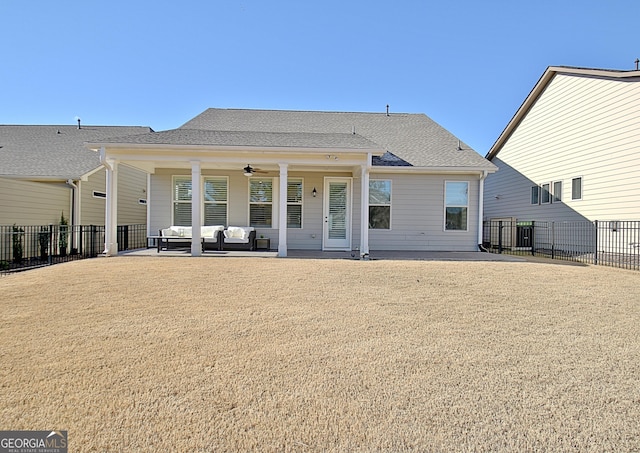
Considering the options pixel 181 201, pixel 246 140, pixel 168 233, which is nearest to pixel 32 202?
pixel 168 233

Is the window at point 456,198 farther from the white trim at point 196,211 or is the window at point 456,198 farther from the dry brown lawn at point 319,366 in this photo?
the white trim at point 196,211

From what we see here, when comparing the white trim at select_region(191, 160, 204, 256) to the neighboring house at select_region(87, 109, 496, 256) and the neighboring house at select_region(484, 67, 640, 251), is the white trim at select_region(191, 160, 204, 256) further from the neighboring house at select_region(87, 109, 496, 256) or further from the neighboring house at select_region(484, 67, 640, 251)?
the neighboring house at select_region(484, 67, 640, 251)

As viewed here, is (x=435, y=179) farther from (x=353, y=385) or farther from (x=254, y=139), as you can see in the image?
(x=353, y=385)

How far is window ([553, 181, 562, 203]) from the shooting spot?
1371 cm

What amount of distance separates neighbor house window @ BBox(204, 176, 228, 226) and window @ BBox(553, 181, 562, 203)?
497 inches

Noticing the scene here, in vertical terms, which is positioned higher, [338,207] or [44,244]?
[338,207]

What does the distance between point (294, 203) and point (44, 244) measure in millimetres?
7841

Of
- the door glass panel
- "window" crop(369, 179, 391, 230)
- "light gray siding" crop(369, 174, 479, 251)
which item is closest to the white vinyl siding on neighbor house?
"light gray siding" crop(369, 174, 479, 251)

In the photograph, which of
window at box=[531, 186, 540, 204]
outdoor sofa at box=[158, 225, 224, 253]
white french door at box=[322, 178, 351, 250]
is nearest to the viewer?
outdoor sofa at box=[158, 225, 224, 253]

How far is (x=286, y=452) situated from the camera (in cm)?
220

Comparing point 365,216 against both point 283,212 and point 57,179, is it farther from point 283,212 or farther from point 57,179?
point 57,179

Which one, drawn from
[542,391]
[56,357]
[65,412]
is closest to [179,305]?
[56,357]

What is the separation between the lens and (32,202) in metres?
11.0

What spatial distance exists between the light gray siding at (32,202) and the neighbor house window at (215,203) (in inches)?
192
